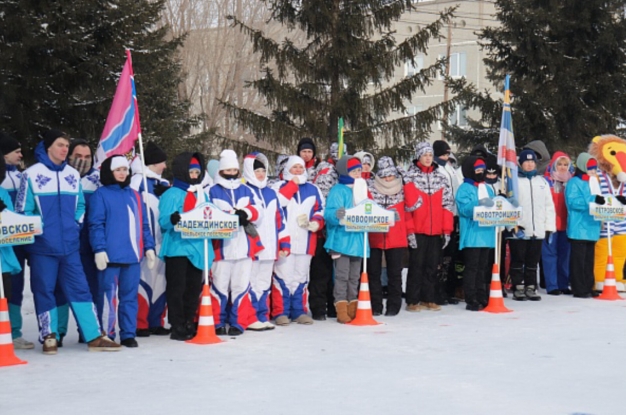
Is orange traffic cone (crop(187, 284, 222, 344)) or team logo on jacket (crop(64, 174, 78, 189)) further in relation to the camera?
orange traffic cone (crop(187, 284, 222, 344))

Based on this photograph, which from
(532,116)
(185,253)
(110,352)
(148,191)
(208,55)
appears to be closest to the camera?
(110,352)

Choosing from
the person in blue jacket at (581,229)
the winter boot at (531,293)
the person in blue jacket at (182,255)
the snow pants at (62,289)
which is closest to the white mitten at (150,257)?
the person in blue jacket at (182,255)

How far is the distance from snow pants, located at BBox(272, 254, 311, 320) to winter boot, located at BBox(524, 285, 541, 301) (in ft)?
12.5

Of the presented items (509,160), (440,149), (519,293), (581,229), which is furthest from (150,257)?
(581,229)

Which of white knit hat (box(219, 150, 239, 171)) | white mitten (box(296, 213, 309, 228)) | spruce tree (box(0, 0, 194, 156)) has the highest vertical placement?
spruce tree (box(0, 0, 194, 156))

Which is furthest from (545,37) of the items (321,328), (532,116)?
(321,328)

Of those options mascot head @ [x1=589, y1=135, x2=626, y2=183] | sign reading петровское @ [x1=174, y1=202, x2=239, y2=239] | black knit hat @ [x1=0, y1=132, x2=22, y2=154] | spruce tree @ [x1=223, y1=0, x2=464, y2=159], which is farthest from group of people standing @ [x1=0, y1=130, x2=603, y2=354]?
spruce tree @ [x1=223, y1=0, x2=464, y2=159]

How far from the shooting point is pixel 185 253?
9906mm

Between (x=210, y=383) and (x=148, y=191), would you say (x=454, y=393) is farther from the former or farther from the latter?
(x=148, y=191)

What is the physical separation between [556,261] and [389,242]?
384 cm

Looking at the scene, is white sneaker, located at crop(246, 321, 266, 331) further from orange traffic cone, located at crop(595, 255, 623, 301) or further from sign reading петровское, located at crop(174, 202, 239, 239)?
orange traffic cone, located at crop(595, 255, 623, 301)

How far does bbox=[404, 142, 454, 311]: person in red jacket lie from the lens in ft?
39.2

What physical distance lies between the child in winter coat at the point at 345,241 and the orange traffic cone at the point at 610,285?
4.15m

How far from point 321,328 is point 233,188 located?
190 centimetres
